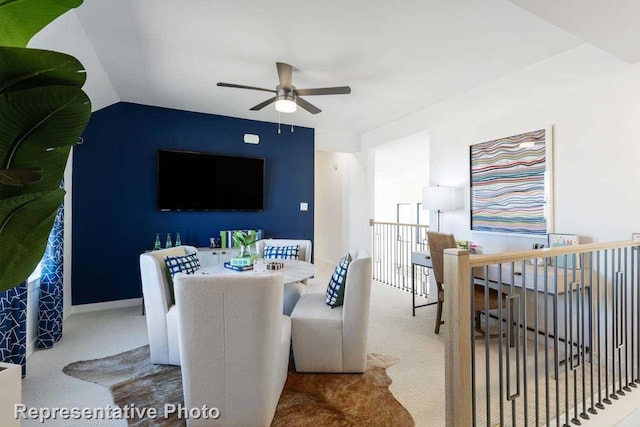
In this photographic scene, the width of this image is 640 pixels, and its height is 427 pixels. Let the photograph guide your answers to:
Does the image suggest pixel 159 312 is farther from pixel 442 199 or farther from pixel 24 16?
pixel 442 199

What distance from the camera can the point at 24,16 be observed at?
73 cm

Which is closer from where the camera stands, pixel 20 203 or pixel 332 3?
pixel 20 203

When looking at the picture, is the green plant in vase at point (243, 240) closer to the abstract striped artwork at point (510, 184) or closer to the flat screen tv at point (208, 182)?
the flat screen tv at point (208, 182)

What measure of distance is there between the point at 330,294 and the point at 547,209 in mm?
2128

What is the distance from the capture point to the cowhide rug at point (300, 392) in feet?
5.66

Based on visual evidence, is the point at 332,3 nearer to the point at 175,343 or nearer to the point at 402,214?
the point at 175,343

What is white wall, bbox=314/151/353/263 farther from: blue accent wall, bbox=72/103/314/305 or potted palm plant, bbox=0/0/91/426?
potted palm plant, bbox=0/0/91/426

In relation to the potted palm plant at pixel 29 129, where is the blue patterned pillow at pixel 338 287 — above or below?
below

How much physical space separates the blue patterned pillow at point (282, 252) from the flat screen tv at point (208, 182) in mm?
1117

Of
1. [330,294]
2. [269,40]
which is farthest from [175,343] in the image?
[269,40]

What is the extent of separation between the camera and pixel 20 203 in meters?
0.73

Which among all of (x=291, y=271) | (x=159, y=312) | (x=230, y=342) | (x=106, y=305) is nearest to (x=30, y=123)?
(x=230, y=342)

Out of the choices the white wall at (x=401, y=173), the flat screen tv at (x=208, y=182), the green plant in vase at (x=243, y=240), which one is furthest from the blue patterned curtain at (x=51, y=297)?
the white wall at (x=401, y=173)

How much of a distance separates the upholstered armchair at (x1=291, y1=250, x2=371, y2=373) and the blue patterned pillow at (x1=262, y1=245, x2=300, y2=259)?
1.38 meters
